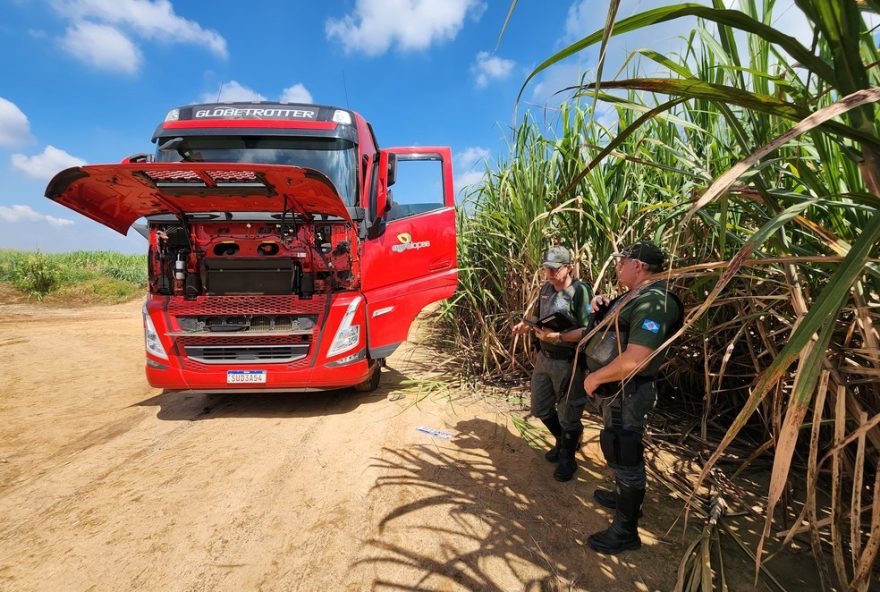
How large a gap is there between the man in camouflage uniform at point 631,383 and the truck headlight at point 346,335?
2.12 metres

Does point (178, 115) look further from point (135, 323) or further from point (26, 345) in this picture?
point (135, 323)

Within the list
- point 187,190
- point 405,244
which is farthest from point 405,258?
point 187,190

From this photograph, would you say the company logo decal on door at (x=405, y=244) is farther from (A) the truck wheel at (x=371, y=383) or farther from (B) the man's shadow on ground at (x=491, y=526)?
(B) the man's shadow on ground at (x=491, y=526)

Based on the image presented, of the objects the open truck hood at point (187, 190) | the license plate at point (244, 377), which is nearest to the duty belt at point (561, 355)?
the open truck hood at point (187, 190)

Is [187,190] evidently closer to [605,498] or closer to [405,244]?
[405,244]

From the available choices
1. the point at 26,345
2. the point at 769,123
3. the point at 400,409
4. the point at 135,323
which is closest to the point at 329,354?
the point at 400,409

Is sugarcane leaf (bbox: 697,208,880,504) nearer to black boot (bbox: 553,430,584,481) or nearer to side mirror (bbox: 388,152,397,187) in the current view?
black boot (bbox: 553,430,584,481)

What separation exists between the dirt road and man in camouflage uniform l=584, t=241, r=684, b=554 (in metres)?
0.19

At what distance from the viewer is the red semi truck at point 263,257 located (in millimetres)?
3332

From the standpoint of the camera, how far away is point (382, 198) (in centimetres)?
378

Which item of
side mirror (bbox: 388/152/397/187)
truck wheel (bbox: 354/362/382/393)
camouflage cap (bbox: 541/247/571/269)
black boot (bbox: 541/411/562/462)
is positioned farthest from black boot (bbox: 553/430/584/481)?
side mirror (bbox: 388/152/397/187)

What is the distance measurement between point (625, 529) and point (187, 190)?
3730 mm

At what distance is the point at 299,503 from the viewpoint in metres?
2.21

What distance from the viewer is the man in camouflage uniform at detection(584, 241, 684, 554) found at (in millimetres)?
1729
